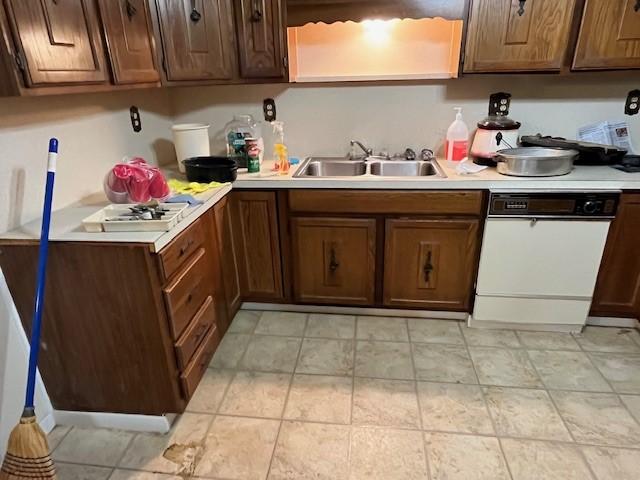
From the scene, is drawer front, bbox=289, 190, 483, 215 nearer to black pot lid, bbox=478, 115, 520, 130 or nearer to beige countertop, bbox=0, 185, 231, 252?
black pot lid, bbox=478, 115, 520, 130

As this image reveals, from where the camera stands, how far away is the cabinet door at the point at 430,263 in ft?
6.95

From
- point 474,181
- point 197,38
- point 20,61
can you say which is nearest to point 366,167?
point 474,181

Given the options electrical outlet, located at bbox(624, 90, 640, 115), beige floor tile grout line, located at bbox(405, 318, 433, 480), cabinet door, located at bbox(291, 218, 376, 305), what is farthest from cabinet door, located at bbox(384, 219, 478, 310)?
electrical outlet, located at bbox(624, 90, 640, 115)

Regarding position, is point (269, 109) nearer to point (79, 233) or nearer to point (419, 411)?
point (79, 233)

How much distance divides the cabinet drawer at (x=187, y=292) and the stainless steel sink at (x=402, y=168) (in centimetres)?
119

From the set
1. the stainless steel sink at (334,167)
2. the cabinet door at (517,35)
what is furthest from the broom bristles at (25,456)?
the cabinet door at (517,35)

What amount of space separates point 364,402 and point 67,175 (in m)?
1.65

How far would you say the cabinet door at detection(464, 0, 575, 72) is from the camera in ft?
6.18

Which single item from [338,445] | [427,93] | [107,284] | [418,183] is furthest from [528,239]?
[107,284]

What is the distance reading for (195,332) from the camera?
1726 mm

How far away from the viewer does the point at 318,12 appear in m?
2.10

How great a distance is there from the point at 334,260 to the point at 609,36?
172 centimetres

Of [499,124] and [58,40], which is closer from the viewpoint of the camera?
[58,40]

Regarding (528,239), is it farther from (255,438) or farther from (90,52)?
(90,52)
